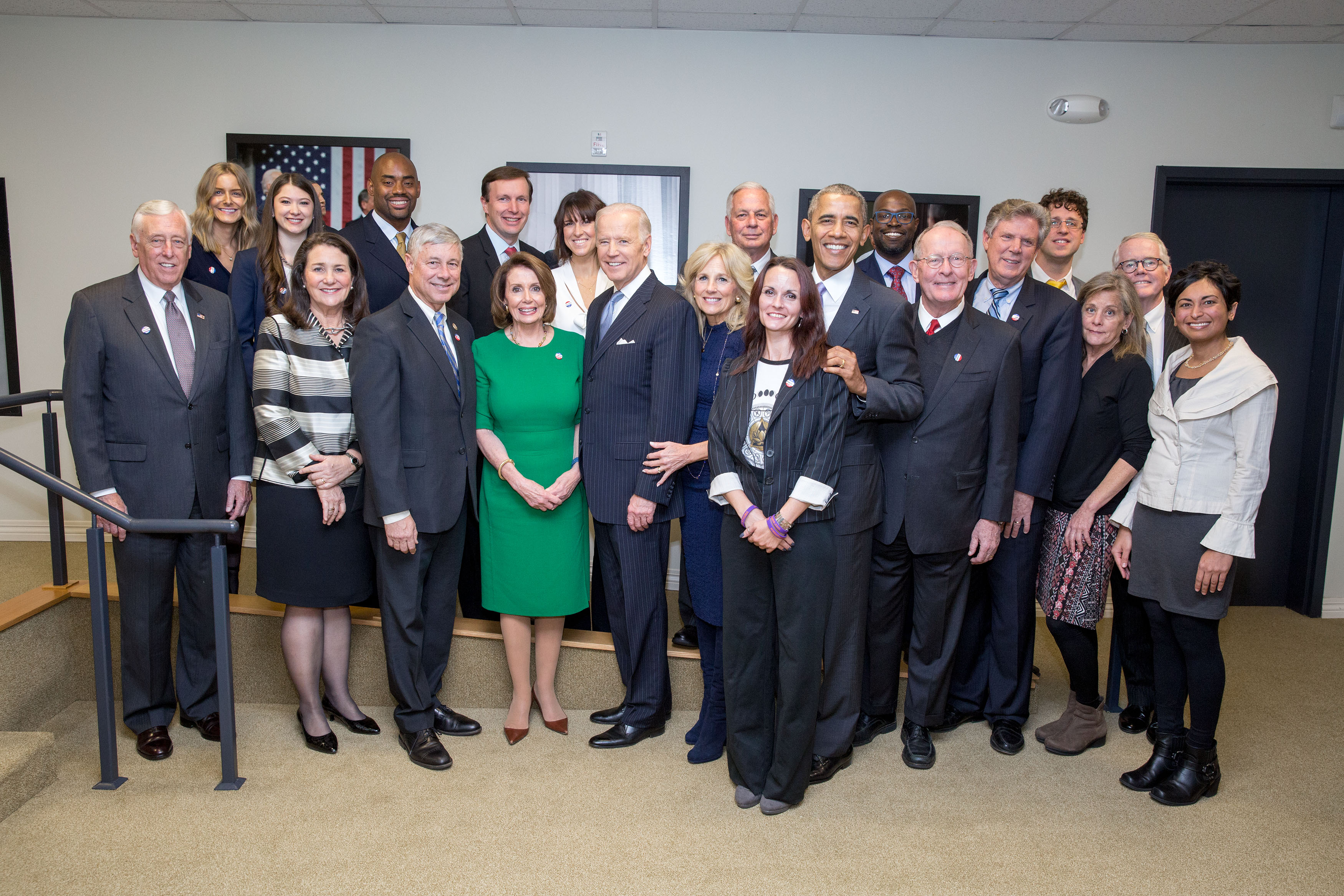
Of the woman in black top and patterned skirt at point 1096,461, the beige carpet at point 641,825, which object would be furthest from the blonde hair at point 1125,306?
the beige carpet at point 641,825

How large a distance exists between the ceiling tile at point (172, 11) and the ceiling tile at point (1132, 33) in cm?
456

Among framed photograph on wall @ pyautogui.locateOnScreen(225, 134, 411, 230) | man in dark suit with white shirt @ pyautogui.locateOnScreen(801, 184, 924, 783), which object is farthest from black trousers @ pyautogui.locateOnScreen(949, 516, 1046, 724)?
framed photograph on wall @ pyautogui.locateOnScreen(225, 134, 411, 230)

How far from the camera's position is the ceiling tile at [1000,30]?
176 inches

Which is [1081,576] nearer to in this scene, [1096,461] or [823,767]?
[1096,461]

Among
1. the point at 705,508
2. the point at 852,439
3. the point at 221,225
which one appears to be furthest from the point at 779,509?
the point at 221,225

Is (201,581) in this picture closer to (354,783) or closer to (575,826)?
(354,783)

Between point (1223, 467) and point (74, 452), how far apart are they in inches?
145

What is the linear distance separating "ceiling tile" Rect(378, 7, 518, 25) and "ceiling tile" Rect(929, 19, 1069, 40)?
2.34 meters

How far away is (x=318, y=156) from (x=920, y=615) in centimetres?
404

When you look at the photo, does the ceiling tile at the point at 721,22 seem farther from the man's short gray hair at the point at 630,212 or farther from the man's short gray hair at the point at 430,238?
the man's short gray hair at the point at 430,238

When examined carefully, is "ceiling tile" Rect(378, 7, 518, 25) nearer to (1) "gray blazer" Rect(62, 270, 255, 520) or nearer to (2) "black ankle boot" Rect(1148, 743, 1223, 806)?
(1) "gray blazer" Rect(62, 270, 255, 520)

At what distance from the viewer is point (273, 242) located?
3113mm

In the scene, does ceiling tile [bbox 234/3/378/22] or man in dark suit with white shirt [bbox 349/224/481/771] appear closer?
man in dark suit with white shirt [bbox 349/224/481/771]

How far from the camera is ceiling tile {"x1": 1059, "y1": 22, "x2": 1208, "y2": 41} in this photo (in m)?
4.46
